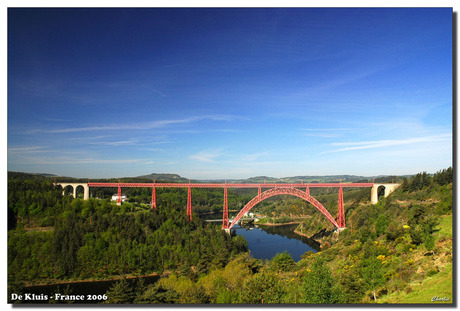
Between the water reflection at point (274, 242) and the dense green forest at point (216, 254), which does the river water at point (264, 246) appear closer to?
the water reflection at point (274, 242)

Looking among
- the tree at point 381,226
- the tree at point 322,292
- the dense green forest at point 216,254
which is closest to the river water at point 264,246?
the dense green forest at point 216,254

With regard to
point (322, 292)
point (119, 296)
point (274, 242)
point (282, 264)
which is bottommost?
point (274, 242)

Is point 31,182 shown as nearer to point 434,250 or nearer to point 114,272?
point 114,272

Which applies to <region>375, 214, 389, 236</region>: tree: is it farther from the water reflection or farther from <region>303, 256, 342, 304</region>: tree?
the water reflection

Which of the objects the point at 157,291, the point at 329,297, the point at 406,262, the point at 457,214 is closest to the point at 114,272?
the point at 157,291

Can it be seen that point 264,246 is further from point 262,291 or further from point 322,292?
point 322,292

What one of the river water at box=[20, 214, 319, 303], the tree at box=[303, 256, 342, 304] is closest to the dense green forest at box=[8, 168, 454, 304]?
the tree at box=[303, 256, 342, 304]

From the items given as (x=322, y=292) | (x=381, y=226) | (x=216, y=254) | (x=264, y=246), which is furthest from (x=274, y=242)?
(x=322, y=292)
